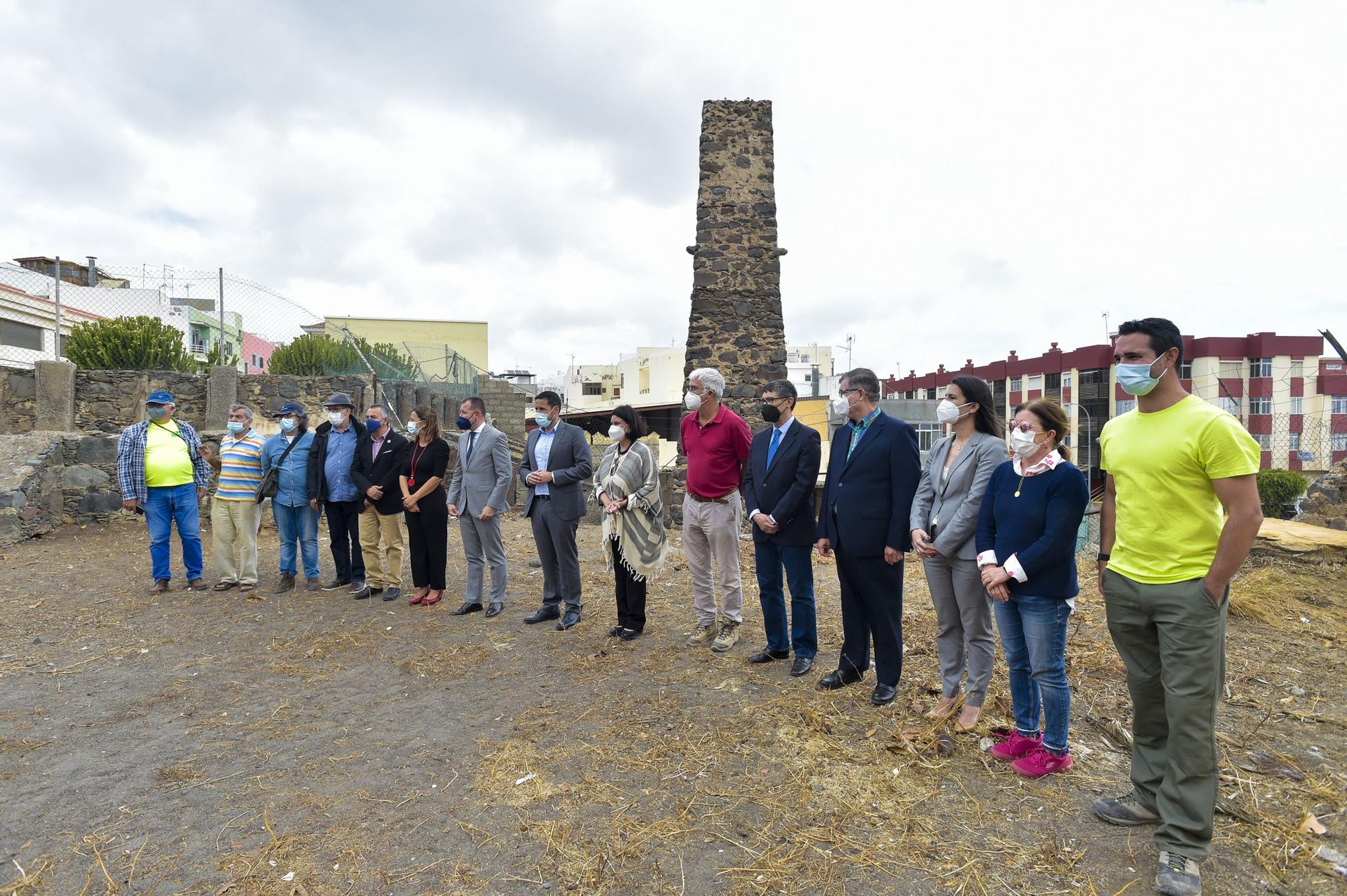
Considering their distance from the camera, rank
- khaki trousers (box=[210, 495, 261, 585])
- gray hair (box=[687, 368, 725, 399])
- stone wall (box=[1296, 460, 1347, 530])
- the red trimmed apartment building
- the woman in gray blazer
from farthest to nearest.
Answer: the red trimmed apartment building < stone wall (box=[1296, 460, 1347, 530]) < khaki trousers (box=[210, 495, 261, 585]) < gray hair (box=[687, 368, 725, 399]) < the woman in gray blazer

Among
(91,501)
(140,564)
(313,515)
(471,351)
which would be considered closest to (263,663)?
(313,515)

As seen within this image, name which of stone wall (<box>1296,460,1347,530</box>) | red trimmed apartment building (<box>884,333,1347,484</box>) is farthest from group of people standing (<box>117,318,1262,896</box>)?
red trimmed apartment building (<box>884,333,1347,484</box>)

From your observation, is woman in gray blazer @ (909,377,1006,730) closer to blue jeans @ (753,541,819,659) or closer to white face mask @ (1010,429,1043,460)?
white face mask @ (1010,429,1043,460)

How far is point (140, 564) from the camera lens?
8.90 metres

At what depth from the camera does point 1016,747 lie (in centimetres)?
365

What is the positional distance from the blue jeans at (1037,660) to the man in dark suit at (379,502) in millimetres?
5483

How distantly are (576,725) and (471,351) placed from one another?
41696 mm

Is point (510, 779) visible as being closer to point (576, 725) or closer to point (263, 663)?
point (576, 725)

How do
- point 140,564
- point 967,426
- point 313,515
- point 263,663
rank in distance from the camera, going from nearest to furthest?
1. point 967,426
2. point 263,663
3. point 313,515
4. point 140,564

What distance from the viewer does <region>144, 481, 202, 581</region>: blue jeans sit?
731 centimetres

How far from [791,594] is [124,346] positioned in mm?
17205

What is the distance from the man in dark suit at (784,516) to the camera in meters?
4.98

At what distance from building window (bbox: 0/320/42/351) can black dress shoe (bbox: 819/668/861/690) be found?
27833 mm

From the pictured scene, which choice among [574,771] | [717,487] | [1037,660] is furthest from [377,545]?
[1037,660]
